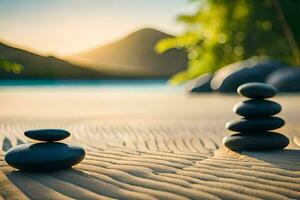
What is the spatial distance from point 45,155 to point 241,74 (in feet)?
52.6

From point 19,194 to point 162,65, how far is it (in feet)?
222

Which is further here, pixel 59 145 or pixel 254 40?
pixel 254 40

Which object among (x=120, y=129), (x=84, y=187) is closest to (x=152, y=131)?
(x=120, y=129)

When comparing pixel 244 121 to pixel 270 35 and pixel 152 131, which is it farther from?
pixel 270 35

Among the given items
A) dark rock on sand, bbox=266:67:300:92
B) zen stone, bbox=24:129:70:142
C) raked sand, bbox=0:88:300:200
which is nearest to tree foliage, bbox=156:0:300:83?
dark rock on sand, bbox=266:67:300:92

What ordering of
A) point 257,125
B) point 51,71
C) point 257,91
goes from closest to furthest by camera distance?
point 257,125
point 257,91
point 51,71

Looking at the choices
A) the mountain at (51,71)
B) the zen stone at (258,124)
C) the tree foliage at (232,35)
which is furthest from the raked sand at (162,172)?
the mountain at (51,71)

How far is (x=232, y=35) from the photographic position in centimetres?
2617

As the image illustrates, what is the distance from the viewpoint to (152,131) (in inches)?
293

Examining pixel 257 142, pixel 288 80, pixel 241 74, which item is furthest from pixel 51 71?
pixel 257 142

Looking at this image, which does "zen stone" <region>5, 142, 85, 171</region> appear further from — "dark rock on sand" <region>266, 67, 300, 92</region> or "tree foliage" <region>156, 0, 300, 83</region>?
"tree foliage" <region>156, 0, 300, 83</region>

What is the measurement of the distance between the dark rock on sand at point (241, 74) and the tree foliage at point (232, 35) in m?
5.13

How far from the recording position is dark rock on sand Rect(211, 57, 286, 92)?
1936 cm

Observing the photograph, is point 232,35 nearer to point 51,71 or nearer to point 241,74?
point 241,74
